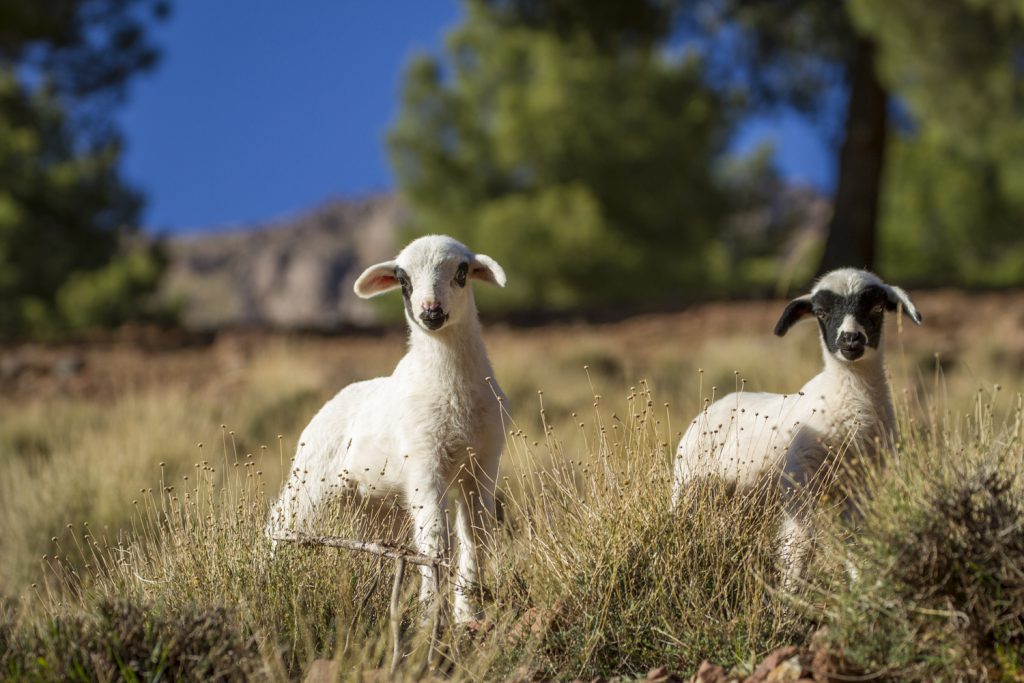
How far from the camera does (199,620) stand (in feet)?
13.5

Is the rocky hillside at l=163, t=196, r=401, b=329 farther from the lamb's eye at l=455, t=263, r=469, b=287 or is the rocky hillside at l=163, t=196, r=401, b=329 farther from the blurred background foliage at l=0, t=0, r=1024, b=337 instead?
the lamb's eye at l=455, t=263, r=469, b=287

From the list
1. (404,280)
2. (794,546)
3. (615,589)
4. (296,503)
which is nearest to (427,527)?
(296,503)

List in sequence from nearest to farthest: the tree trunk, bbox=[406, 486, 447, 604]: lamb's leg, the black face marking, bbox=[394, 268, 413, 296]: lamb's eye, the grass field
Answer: the grass field < bbox=[406, 486, 447, 604]: lamb's leg < the black face marking < bbox=[394, 268, 413, 296]: lamb's eye < the tree trunk

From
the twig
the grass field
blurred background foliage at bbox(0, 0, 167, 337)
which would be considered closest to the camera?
the grass field

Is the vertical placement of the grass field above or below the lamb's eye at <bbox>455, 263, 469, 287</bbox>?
below

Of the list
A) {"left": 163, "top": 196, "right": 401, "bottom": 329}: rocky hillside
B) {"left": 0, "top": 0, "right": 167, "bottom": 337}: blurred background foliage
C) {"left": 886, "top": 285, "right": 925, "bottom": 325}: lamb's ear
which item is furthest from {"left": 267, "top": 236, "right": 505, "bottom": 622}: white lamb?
{"left": 163, "top": 196, "right": 401, "bottom": 329}: rocky hillside

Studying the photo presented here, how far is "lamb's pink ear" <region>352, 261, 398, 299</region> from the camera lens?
5.11m

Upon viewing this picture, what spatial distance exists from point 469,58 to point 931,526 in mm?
36055

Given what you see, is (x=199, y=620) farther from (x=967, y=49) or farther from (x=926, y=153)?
(x=926, y=153)

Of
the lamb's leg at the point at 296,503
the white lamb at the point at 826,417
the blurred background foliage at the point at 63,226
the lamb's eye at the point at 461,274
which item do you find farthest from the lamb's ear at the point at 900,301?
the blurred background foliage at the point at 63,226

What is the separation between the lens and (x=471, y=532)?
5043 mm

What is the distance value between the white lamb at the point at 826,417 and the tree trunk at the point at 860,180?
1171 cm

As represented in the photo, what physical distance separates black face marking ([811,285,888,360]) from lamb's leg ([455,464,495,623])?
1642mm

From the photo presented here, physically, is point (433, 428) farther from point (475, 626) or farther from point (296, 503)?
point (475, 626)
